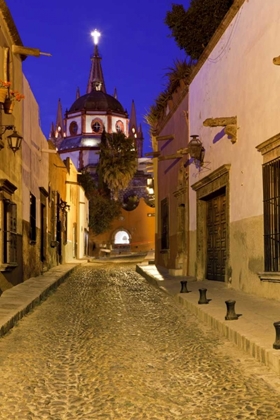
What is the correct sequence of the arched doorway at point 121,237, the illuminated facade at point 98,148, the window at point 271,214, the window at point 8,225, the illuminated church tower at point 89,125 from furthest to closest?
the illuminated church tower at point 89,125 → the arched doorway at point 121,237 → the illuminated facade at point 98,148 → the window at point 8,225 → the window at point 271,214

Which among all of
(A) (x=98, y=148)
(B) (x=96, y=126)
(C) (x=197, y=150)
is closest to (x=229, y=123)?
(C) (x=197, y=150)

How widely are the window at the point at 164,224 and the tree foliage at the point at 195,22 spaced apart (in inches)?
221

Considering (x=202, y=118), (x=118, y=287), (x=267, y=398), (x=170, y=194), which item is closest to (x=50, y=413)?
(x=267, y=398)

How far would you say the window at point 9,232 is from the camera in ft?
38.8

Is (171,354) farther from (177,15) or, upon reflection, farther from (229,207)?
(177,15)

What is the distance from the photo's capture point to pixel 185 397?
169 inches

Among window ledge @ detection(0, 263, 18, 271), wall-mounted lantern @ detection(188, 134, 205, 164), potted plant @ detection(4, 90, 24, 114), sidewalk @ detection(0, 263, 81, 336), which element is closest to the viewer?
sidewalk @ detection(0, 263, 81, 336)

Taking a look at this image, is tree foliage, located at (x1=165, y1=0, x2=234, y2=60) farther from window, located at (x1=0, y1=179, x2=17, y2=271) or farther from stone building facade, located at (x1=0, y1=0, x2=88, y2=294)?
window, located at (x1=0, y1=179, x2=17, y2=271)

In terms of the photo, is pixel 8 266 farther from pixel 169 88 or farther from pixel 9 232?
pixel 169 88

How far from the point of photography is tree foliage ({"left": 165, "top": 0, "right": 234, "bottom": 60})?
19.9 metres

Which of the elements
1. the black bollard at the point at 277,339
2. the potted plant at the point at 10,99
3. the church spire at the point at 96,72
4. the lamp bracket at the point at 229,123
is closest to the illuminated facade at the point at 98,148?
the church spire at the point at 96,72

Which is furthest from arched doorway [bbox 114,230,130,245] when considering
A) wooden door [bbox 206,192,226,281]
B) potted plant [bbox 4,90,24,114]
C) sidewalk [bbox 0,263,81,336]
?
potted plant [bbox 4,90,24,114]

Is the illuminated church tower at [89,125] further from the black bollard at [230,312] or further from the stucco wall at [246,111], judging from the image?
the black bollard at [230,312]

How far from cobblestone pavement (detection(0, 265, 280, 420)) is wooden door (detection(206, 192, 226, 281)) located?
4703mm
